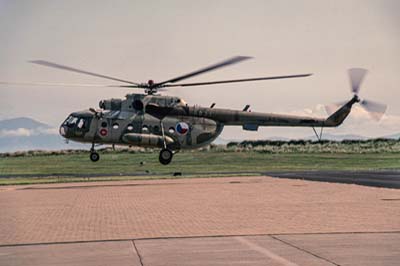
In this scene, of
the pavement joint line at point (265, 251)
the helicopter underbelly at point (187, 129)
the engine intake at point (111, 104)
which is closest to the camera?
the pavement joint line at point (265, 251)

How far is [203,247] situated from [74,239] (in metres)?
3.04

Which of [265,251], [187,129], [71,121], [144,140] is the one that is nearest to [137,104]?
[144,140]

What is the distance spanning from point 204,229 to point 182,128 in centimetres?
2138

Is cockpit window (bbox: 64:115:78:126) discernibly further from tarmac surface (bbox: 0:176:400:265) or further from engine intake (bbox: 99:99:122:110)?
tarmac surface (bbox: 0:176:400:265)

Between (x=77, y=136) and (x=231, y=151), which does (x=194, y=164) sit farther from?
(x=77, y=136)

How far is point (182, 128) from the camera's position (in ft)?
119

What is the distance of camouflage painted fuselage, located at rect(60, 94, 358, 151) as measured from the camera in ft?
116

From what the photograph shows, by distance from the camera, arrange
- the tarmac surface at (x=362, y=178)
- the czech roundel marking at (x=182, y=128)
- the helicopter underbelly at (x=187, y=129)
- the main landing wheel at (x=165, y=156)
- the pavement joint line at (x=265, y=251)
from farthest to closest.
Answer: the czech roundel marking at (x=182, y=128)
the helicopter underbelly at (x=187, y=129)
the main landing wheel at (x=165, y=156)
the tarmac surface at (x=362, y=178)
the pavement joint line at (x=265, y=251)

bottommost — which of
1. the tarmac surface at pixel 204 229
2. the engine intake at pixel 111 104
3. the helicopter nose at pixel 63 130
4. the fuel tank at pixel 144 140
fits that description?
the tarmac surface at pixel 204 229

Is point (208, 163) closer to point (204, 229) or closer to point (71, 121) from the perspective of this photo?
point (71, 121)

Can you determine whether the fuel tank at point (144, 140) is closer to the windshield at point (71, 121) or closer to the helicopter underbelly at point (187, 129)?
the helicopter underbelly at point (187, 129)

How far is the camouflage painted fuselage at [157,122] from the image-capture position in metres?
35.5

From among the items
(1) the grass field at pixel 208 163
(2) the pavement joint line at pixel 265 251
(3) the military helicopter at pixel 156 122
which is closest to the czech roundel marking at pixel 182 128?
(3) the military helicopter at pixel 156 122

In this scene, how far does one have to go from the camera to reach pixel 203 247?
39.7 feet
